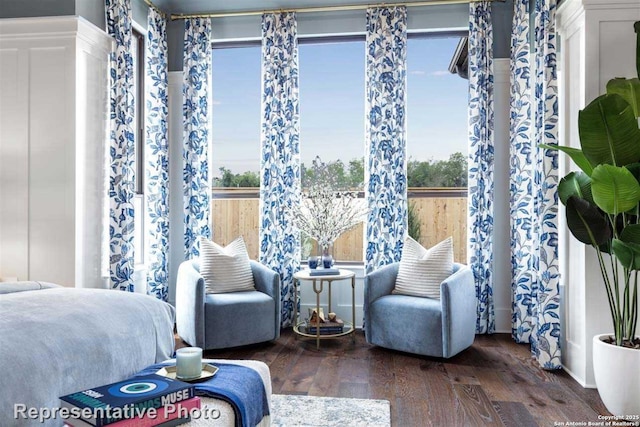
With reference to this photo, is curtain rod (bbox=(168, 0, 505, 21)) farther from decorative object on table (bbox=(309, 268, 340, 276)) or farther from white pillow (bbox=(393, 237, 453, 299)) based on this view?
decorative object on table (bbox=(309, 268, 340, 276))

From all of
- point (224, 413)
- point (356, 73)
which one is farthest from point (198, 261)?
point (224, 413)

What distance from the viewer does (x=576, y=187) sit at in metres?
2.89

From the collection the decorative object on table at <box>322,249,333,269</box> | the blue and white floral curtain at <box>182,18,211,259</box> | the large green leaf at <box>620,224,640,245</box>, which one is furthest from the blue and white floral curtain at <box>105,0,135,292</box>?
the large green leaf at <box>620,224,640,245</box>

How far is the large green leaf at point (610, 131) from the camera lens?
2488 millimetres

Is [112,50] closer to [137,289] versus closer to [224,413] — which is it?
[137,289]

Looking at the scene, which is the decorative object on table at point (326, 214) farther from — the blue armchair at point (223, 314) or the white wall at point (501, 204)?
the white wall at point (501, 204)

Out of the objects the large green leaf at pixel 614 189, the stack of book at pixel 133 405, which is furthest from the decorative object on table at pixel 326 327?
the stack of book at pixel 133 405

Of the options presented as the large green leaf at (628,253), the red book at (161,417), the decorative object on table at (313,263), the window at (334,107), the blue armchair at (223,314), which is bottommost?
the blue armchair at (223,314)

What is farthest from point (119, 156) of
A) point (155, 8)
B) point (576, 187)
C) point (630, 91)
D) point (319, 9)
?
point (630, 91)

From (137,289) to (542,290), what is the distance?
3564 millimetres

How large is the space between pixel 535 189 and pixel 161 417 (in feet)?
11.1

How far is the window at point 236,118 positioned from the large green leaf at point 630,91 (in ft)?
11.1

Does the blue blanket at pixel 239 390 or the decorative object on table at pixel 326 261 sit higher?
the decorative object on table at pixel 326 261

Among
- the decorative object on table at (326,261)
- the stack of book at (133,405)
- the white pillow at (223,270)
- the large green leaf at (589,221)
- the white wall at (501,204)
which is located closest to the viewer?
the stack of book at (133,405)
